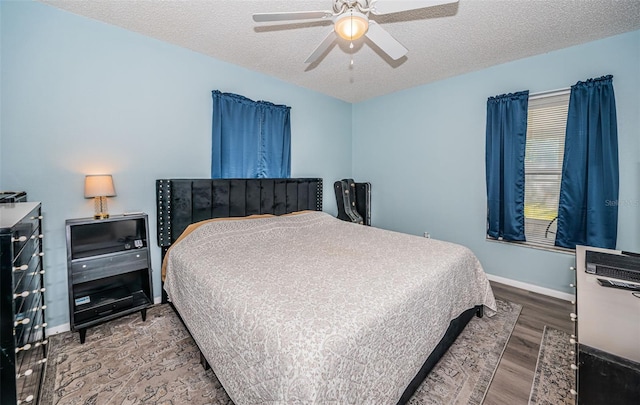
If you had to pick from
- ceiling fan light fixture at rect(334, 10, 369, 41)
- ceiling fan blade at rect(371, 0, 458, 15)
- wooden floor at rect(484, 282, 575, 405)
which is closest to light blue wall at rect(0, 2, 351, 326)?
ceiling fan light fixture at rect(334, 10, 369, 41)

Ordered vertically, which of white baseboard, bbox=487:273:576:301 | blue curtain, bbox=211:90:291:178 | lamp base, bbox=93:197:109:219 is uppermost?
blue curtain, bbox=211:90:291:178

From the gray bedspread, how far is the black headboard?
14.7 inches

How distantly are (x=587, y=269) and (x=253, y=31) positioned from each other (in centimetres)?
316

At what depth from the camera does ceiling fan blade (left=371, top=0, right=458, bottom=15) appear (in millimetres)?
1534

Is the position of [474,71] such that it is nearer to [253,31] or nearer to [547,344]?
[253,31]

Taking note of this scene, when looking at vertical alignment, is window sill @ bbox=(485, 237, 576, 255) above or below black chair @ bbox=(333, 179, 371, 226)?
below

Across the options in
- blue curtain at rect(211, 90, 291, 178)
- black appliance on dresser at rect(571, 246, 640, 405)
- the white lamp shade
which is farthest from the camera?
blue curtain at rect(211, 90, 291, 178)

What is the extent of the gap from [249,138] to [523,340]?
344 centimetres

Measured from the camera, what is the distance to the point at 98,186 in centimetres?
215

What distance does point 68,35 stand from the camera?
2.17m

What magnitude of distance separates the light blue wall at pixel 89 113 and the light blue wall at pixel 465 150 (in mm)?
2524

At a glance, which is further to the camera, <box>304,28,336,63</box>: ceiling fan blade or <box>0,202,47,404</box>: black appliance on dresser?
<box>304,28,336,63</box>: ceiling fan blade

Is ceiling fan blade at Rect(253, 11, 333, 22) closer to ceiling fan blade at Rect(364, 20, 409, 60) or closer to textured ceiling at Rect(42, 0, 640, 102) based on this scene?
ceiling fan blade at Rect(364, 20, 409, 60)

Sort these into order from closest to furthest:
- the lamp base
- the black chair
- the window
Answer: the lamp base, the window, the black chair
